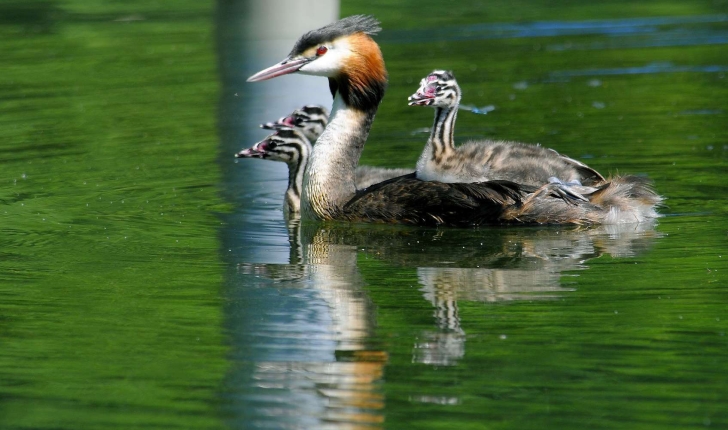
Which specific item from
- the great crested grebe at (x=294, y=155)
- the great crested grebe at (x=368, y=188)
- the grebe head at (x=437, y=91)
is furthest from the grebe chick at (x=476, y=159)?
the great crested grebe at (x=294, y=155)

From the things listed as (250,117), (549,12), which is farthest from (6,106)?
(549,12)

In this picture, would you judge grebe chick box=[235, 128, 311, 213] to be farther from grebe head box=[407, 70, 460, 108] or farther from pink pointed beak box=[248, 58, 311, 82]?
grebe head box=[407, 70, 460, 108]

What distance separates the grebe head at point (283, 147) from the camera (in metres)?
9.31

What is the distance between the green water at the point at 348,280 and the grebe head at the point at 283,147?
1.15 ft

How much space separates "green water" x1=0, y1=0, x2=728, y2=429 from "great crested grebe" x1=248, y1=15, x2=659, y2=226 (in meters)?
0.13

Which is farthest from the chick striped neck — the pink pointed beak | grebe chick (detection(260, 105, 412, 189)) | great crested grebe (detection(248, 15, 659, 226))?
grebe chick (detection(260, 105, 412, 189))

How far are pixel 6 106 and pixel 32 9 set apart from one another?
20.6 ft

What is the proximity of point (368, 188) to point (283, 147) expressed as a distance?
3.12ft

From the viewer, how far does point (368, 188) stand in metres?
8.62

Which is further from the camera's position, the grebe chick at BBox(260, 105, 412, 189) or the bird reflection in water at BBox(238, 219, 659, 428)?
the grebe chick at BBox(260, 105, 412, 189)

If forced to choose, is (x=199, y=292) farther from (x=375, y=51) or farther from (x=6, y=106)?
(x=6, y=106)

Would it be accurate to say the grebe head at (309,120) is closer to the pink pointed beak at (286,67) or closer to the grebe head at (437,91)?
the pink pointed beak at (286,67)

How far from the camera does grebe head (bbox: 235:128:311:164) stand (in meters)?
9.31

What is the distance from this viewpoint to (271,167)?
1089 cm
